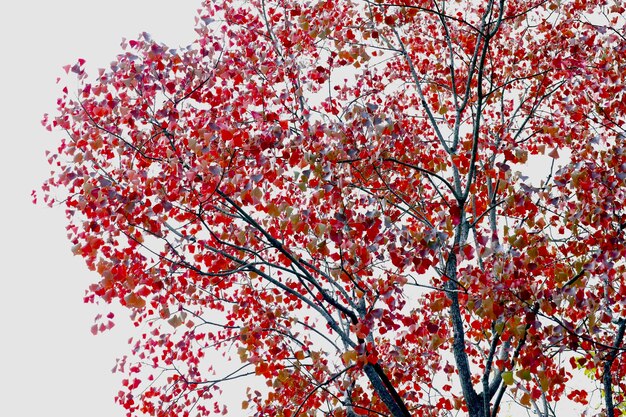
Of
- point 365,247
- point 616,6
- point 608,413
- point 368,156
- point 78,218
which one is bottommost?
point 608,413

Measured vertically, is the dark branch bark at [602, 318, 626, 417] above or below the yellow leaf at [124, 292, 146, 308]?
above

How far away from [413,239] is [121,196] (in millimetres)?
2919

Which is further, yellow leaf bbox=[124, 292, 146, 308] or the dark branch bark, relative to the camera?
the dark branch bark

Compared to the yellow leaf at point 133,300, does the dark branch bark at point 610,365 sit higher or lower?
higher

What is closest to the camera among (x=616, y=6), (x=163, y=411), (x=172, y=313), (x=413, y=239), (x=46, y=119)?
(x=413, y=239)

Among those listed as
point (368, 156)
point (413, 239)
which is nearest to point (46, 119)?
point (368, 156)

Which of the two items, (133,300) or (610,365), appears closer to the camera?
(133,300)

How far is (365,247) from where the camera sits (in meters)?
5.70

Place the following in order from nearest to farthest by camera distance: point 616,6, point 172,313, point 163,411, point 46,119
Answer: point 172,313 → point 46,119 → point 163,411 → point 616,6

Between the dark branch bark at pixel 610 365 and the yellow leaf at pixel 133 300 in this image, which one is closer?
the yellow leaf at pixel 133 300

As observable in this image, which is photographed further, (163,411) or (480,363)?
(480,363)

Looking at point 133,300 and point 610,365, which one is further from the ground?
point 610,365

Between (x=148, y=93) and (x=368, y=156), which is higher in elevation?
(x=148, y=93)

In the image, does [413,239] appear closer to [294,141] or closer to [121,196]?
[294,141]
